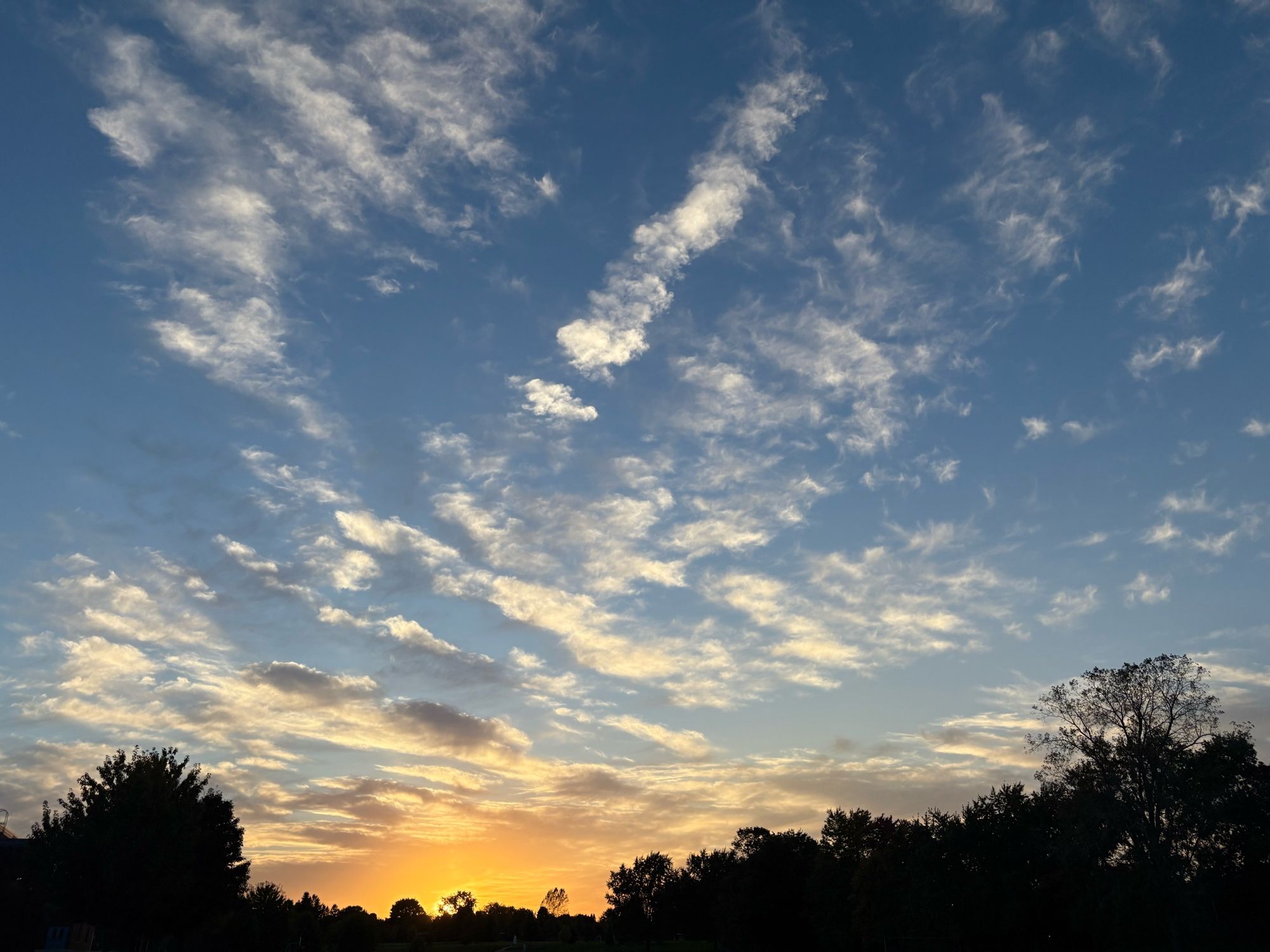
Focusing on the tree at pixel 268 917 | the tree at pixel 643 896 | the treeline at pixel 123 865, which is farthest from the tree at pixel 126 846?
the tree at pixel 643 896

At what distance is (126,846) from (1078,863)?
6690cm

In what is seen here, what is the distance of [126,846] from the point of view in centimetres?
4900

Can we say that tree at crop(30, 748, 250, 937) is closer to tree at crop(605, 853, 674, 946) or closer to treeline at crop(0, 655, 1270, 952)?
treeline at crop(0, 655, 1270, 952)

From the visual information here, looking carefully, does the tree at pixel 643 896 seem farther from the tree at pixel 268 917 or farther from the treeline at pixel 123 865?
the treeline at pixel 123 865

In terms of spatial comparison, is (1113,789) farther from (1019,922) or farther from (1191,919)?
(1019,922)

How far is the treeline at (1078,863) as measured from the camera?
61.6 m

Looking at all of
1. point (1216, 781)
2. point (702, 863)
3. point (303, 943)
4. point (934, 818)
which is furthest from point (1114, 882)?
point (702, 863)

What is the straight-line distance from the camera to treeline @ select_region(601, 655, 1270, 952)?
202 ft

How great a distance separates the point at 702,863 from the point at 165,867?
146 meters

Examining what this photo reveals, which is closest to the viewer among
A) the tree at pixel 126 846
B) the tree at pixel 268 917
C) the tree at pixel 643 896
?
the tree at pixel 126 846

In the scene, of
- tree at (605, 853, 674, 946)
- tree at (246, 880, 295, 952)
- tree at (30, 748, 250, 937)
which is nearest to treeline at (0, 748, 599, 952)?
tree at (30, 748, 250, 937)

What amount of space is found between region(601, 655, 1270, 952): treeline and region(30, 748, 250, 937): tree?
60175 mm

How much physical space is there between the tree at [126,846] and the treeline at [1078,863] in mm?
60175

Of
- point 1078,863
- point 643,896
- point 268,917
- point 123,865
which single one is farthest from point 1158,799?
point 643,896
